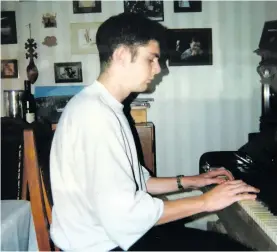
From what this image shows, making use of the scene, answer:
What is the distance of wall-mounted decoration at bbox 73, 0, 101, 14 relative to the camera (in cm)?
241

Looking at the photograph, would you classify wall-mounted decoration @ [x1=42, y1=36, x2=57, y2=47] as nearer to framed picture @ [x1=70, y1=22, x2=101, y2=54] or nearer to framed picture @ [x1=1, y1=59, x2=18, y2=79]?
framed picture @ [x1=70, y1=22, x2=101, y2=54]

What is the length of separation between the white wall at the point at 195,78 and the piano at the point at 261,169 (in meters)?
0.79

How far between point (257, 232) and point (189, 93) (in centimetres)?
163

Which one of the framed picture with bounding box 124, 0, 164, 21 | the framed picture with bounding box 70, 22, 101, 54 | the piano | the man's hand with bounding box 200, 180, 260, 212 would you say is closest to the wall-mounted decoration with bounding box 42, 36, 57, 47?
the framed picture with bounding box 70, 22, 101, 54

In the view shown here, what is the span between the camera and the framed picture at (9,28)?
2.43 m

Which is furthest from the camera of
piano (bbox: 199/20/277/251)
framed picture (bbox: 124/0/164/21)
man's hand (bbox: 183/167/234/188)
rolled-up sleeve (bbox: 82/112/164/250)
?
framed picture (bbox: 124/0/164/21)

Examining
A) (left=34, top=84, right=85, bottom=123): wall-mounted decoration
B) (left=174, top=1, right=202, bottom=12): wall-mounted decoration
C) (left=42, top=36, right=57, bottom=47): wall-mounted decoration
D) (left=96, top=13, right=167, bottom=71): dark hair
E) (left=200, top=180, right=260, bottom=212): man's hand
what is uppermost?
(left=174, top=1, right=202, bottom=12): wall-mounted decoration

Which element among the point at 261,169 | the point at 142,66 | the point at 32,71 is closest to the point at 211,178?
the point at 261,169

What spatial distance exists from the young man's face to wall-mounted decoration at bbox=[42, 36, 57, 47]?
156cm

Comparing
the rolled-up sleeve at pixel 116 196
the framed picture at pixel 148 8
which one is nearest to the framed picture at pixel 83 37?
the framed picture at pixel 148 8

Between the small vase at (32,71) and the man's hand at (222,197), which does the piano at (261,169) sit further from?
the small vase at (32,71)

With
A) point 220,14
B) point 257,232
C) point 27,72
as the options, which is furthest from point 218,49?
point 257,232

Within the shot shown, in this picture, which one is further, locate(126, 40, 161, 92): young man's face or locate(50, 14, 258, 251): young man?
locate(126, 40, 161, 92): young man's face

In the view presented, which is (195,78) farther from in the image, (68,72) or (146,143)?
(68,72)
